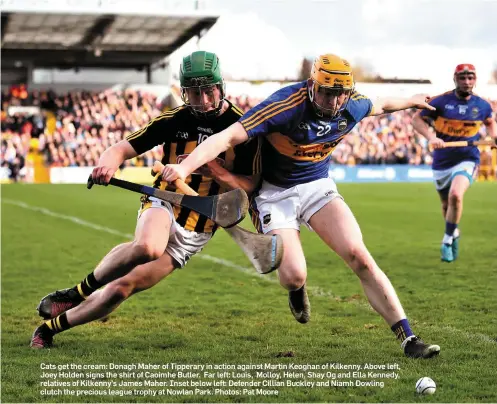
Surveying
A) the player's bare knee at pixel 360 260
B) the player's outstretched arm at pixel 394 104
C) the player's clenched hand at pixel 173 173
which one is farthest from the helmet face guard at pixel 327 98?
the player's clenched hand at pixel 173 173

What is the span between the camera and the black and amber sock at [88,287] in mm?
5770

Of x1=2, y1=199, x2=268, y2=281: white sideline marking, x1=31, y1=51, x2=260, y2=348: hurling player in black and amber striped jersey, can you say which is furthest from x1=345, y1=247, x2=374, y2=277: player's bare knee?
x1=2, y1=199, x2=268, y2=281: white sideline marking

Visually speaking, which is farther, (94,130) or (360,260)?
(94,130)

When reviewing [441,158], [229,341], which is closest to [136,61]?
[441,158]

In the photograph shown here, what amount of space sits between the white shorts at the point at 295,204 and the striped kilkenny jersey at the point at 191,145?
0.26 m

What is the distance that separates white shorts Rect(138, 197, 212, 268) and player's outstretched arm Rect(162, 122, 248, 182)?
71cm

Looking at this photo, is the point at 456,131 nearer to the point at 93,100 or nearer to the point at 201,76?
the point at 201,76

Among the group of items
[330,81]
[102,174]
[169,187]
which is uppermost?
[330,81]

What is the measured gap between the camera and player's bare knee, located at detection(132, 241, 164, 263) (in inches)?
215

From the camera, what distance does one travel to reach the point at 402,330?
5461 millimetres

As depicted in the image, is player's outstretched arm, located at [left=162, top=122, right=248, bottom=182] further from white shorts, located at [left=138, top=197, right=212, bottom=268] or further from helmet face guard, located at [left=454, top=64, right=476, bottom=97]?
helmet face guard, located at [left=454, top=64, right=476, bottom=97]

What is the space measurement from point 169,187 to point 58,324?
123cm

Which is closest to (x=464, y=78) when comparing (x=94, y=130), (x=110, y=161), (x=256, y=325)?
(x=256, y=325)

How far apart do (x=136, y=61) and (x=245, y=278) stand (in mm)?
31490
